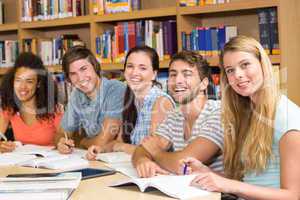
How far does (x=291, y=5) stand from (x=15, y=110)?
73.0 inches

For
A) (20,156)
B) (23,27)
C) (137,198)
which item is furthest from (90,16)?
(137,198)

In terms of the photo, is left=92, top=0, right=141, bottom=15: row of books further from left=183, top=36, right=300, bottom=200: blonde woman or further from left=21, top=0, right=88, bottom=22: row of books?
left=183, top=36, right=300, bottom=200: blonde woman

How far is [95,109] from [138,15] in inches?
37.3

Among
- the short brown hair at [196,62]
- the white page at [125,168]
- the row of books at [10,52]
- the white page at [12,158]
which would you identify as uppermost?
the row of books at [10,52]

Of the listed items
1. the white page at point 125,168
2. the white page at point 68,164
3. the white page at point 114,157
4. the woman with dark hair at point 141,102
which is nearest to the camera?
the white page at point 125,168

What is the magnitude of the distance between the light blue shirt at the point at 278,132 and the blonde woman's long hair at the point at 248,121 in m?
0.02

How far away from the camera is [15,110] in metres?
2.92

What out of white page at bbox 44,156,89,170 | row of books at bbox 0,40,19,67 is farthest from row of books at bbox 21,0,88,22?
white page at bbox 44,156,89,170

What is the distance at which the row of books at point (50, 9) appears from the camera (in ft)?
12.2

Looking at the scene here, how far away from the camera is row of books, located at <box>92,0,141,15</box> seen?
3.42 meters

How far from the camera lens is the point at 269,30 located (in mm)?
2947

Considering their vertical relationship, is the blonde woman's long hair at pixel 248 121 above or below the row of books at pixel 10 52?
below

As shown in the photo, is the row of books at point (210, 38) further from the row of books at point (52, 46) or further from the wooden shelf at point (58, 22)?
the row of books at point (52, 46)

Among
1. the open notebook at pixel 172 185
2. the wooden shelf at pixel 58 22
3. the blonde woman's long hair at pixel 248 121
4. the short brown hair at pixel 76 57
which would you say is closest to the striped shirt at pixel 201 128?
the blonde woman's long hair at pixel 248 121
